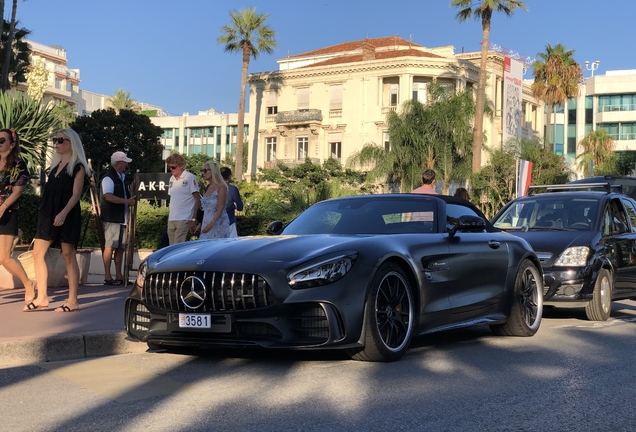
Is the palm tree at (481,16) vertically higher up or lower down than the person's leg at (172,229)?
higher up

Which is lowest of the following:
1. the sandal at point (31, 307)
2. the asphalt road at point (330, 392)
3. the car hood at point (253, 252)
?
the asphalt road at point (330, 392)

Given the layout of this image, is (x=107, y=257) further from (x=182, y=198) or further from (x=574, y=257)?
(x=574, y=257)

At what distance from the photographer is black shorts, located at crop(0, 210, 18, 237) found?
29.1ft

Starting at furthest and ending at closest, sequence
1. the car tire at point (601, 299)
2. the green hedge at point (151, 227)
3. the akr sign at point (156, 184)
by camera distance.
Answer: the green hedge at point (151, 227), the akr sign at point (156, 184), the car tire at point (601, 299)

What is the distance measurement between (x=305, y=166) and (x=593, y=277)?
55495 mm

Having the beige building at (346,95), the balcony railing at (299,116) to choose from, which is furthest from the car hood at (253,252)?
the balcony railing at (299,116)

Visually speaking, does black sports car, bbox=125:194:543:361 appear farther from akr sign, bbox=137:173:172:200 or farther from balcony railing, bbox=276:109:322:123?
balcony railing, bbox=276:109:322:123

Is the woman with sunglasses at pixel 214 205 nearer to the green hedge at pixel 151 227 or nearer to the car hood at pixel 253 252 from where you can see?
the car hood at pixel 253 252

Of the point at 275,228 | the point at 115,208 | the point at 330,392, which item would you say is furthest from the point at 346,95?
the point at 330,392

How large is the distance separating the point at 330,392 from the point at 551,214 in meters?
6.60

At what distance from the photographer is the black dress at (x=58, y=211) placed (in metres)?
8.73

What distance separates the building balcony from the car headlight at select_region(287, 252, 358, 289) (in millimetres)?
66406

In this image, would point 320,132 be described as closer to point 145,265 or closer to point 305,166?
point 305,166

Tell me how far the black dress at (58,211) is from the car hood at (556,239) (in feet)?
17.7
